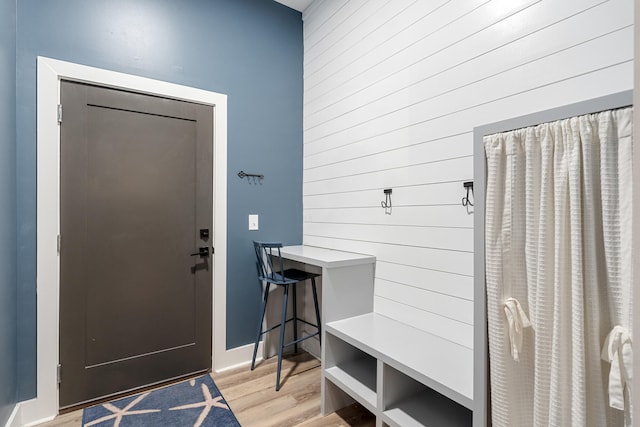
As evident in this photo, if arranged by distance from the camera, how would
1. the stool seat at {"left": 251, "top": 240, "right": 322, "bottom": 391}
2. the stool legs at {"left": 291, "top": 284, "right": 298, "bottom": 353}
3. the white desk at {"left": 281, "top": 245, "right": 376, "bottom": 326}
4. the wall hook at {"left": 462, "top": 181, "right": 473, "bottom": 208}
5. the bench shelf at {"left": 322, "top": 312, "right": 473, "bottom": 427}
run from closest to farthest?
the bench shelf at {"left": 322, "top": 312, "right": 473, "bottom": 427} → the wall hook at {"left": 462, "top": 181, "right": 473, "bottom": 208} → the white desk at {"left": 281, "top": 245, "right": 376, "bottom": 326} → the stool seat at {"left": 251, "top": 240, "right": 322, "bottom": 391} → the stool legs at {"left": 291, "top": 284, "right": 298, "bottom": 353}

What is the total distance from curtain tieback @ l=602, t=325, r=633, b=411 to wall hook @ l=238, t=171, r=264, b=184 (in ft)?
7.78

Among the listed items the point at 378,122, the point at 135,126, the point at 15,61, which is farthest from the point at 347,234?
the point at 15,61

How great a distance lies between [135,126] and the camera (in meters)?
2.17

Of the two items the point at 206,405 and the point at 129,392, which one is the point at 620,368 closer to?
the point at 206,405

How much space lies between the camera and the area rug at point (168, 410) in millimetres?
1848

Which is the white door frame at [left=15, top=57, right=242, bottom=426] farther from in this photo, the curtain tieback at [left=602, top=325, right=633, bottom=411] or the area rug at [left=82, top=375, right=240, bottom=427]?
the curtain tieback at [left=602, top=325, right=633, bottom=411]

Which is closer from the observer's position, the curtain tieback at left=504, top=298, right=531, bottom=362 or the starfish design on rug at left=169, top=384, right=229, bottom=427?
the curtain tieback at left=504, top=298, right=531, bottom=362

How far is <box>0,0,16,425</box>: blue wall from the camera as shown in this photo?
5.30ft

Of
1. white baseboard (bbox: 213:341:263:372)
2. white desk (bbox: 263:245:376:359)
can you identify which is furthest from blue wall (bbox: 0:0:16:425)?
white desk (bbox: 263:245:376:359)

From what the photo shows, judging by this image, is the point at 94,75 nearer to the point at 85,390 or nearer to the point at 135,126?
the point at 135,126

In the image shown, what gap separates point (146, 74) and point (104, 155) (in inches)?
25.3

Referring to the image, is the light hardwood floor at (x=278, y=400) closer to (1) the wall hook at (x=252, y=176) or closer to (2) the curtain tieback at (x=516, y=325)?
(2) the curtain tieback at (x=516, y=325)

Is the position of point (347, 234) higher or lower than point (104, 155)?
lower

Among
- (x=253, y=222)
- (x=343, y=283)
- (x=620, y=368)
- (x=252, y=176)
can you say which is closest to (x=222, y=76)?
(x=252, y=176)
